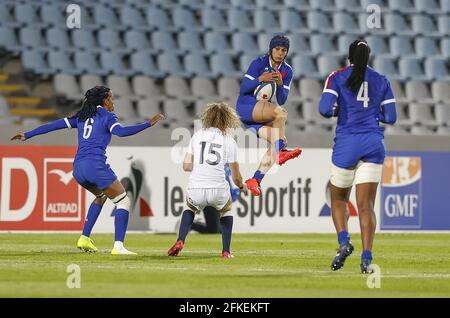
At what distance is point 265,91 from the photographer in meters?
14.0

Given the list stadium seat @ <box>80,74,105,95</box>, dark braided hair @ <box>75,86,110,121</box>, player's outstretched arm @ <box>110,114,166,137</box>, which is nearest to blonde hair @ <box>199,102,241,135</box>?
player's outstretched arm @ <box>110,114,166,137</box>

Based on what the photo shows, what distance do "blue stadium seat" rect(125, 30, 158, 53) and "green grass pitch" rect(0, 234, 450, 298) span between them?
22.9ft

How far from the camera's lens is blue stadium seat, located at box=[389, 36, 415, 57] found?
84.9ft

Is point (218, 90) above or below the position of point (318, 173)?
above

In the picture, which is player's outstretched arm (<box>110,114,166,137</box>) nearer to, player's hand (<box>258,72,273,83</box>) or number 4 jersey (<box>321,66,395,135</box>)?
player's hand (<box>258,72,273,83</box>)

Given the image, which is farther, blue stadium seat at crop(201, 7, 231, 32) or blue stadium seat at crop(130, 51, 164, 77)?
blue stadium seat at crop(201, 7, 231, 32)

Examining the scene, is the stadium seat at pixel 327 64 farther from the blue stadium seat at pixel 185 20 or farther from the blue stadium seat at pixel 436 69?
the blue stadium seat at pixel 185 20

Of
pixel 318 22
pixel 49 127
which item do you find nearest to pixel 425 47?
pixel 318 22

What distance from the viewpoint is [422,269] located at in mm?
11977

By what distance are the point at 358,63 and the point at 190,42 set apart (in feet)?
44.5

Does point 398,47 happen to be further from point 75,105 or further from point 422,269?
point 422,269
